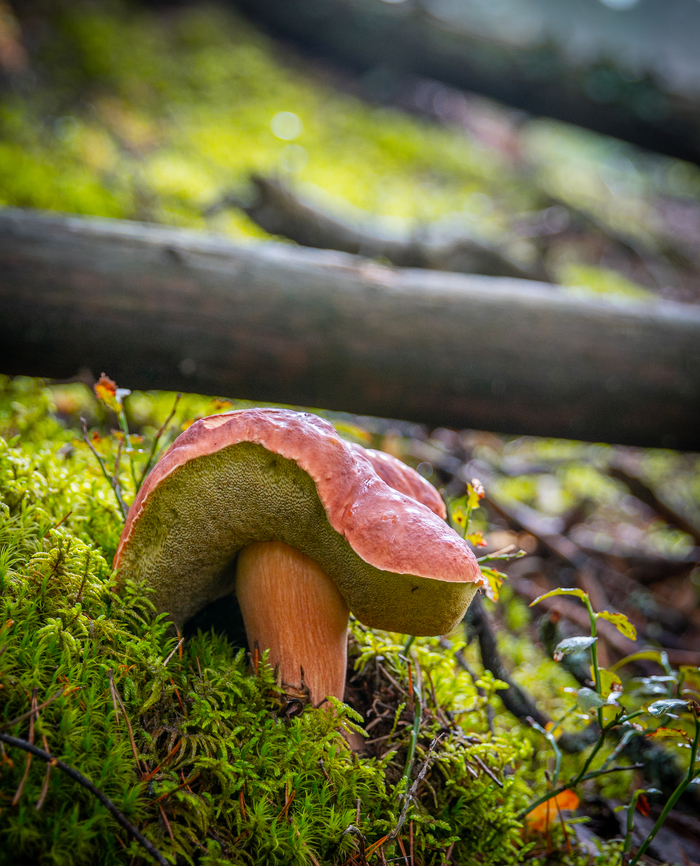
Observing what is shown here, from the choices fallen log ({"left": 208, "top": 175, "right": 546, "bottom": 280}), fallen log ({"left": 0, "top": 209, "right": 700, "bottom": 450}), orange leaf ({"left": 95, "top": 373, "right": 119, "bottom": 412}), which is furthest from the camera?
fallen log ({"left": 208, "top": 175, "right": 546, "bottom": 280})

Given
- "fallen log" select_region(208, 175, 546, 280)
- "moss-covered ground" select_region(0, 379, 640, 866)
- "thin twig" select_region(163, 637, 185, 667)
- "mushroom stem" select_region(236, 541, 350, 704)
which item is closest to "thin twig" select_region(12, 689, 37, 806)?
"moss-covered ground" select_region(0, 379, 640, 866)

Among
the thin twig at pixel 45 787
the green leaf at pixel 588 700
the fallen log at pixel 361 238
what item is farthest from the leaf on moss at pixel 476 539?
the fallen log at pixel 361 238

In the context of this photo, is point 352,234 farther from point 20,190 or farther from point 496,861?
point 496,861

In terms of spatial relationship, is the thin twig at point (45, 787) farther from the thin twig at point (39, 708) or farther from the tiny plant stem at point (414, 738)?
the tiny plant stem at point (414, 738)

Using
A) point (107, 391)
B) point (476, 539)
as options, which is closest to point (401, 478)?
point (476, 539)

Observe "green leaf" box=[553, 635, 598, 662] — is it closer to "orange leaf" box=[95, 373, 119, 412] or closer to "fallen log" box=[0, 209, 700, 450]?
"orange leaf" box=[95, 373, 119, 412]

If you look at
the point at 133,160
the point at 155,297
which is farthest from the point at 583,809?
the point at 133,160

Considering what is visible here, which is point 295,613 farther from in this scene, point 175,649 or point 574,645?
point 574,645

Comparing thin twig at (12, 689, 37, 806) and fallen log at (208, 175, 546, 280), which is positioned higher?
thin twig at (12, 689, 37, 806)
